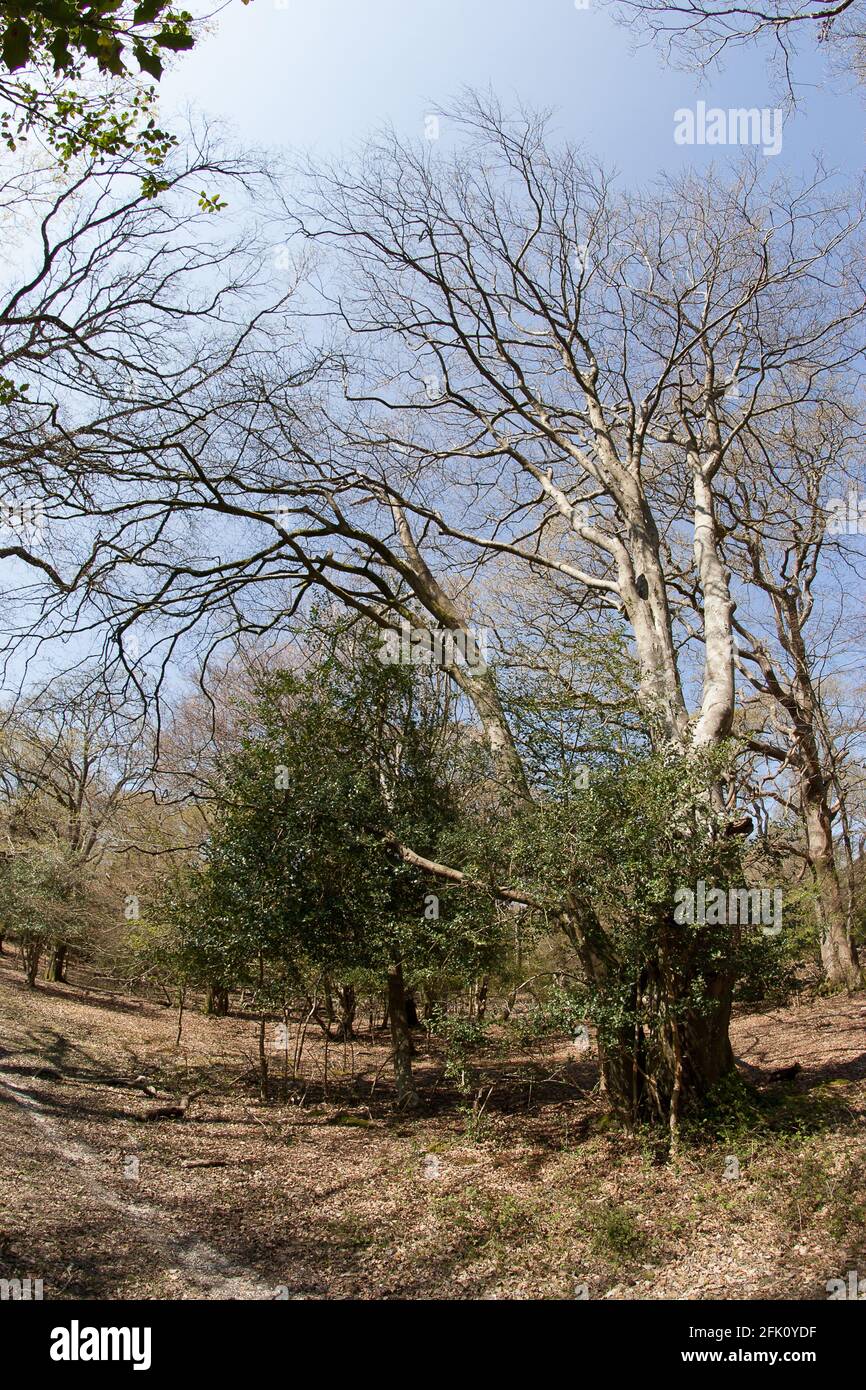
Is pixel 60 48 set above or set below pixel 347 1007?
above

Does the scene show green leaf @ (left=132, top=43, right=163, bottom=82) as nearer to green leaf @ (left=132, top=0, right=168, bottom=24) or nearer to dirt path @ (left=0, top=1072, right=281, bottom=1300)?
green leaf @ (left=132, top=0, right=168, bottom=24)

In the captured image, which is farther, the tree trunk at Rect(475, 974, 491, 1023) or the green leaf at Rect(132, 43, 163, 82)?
the tree trunk at Rect(475, 974, 491, 1023)

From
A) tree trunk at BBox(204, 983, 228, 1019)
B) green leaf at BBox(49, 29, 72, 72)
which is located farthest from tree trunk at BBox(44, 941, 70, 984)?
green leaf at BBox(49, 29, 72, 72)

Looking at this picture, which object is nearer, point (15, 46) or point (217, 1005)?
point (15, 46)

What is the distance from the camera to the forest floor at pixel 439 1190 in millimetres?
5652

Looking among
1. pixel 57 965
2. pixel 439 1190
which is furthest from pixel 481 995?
pixel 57 965

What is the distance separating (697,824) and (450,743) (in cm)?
420

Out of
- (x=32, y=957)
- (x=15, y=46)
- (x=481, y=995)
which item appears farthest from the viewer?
(x=32, y=957)

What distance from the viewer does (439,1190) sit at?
7.59m

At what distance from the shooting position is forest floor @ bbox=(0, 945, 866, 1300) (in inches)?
223

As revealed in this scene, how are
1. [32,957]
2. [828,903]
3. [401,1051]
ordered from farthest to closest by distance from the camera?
[32,957] < [828,903] < [401,1051]

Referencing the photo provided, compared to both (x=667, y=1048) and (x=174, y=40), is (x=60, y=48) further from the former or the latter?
(x=667, y=1048)

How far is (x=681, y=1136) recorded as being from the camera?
23.9 ft

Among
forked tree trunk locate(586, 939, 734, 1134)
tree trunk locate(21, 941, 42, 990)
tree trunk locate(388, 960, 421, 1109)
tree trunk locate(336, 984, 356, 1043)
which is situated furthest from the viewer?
tree trunk locate(21, 941, 42, 990)
